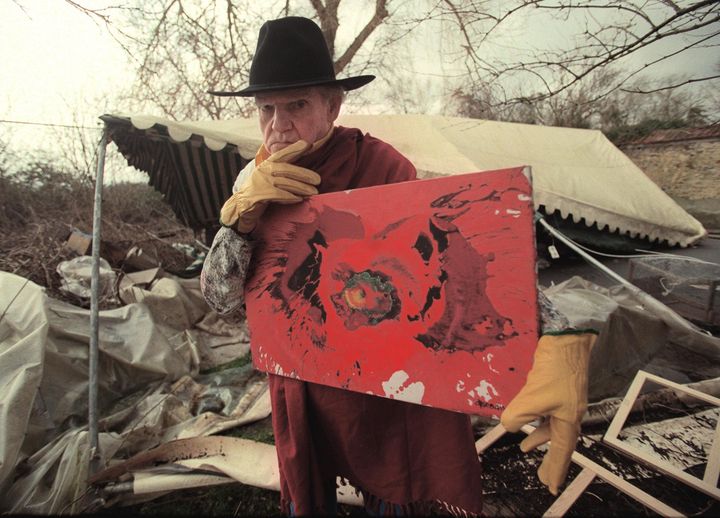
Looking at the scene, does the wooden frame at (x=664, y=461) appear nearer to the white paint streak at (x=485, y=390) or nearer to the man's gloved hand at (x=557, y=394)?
the man's gloved hand at (x=557, y=394)

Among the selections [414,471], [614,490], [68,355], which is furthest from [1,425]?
[614,490]

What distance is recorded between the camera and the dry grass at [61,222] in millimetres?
3709

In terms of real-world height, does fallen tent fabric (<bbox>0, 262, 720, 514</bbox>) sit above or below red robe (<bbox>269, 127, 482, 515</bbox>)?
below

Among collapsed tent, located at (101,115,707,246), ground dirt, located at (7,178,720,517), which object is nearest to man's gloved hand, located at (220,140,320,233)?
ground dirt, located at (7,178,720,517)

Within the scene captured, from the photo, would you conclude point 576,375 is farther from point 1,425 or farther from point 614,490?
point 1,425

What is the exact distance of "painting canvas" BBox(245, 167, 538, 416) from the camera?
27.5 inches

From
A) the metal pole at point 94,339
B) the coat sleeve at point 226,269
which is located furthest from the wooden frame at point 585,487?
the metal pole at point 94,339

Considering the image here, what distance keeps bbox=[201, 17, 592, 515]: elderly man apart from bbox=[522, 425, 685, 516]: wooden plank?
0.65m

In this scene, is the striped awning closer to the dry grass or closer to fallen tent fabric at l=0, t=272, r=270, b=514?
fallen tent fabric at l=0, t=272, r=270, b=514

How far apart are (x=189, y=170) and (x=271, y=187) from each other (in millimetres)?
3203

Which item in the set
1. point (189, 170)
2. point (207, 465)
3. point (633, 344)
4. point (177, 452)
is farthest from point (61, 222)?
point (633, 344)

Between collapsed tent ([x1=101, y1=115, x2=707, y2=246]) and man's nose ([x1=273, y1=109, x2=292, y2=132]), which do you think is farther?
collapsed tent ([x1=101, y1=115, x2=707, y2=246])

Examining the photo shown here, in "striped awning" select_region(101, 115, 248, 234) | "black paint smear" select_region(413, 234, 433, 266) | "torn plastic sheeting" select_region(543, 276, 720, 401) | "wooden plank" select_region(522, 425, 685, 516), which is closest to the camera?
"black paint smear" select_region(413, 234, 433, 266)

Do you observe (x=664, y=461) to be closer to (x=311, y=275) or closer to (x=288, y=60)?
(x=311, y=275)
